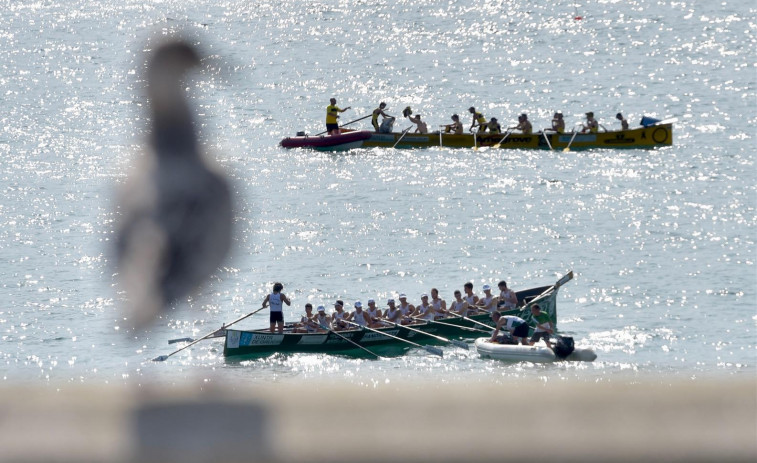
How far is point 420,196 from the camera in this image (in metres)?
43.7

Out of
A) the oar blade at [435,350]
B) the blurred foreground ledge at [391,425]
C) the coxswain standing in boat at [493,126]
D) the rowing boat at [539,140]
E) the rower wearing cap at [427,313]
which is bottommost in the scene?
the oar blade at [435,350]

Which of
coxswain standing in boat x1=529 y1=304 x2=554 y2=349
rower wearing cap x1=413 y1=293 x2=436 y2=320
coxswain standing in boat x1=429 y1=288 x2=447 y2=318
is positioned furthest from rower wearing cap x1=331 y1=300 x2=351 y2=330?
coxswain standing in boat x1=529 y1=304 x2=554 y2=349

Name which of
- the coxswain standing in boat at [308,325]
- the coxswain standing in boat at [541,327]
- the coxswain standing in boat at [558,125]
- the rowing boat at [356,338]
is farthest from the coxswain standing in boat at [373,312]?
the coxswain standing in boat at [558,125]

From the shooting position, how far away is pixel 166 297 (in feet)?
16.0

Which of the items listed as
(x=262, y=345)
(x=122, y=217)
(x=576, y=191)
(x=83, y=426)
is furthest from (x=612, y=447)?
(x=576, y=191)

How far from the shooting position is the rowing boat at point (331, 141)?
159 ft

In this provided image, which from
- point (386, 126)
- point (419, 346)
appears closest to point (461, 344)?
point (419, 346)

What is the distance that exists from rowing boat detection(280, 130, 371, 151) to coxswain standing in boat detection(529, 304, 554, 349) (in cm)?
2469

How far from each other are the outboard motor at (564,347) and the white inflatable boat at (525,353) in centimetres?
6

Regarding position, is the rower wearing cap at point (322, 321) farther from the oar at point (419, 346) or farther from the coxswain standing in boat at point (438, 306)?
the coxswain standing in boat at point (438, 306)

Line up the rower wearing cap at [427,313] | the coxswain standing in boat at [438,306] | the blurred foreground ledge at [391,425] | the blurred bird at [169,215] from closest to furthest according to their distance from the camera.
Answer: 1. the blurred foreground ledge at [391,425]
2. the blurred bird at [169,215]
3. the rower wearing cap at [427,313]
4. the coxswain standing in boat at [438,306]

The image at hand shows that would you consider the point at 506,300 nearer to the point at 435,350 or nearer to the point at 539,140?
the point at 435,350

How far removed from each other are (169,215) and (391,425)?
6.66 ft

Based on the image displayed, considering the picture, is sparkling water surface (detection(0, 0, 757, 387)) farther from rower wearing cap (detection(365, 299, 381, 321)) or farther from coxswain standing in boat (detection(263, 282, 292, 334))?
rower wearing cap (detection(365, 299, 381, 321))
